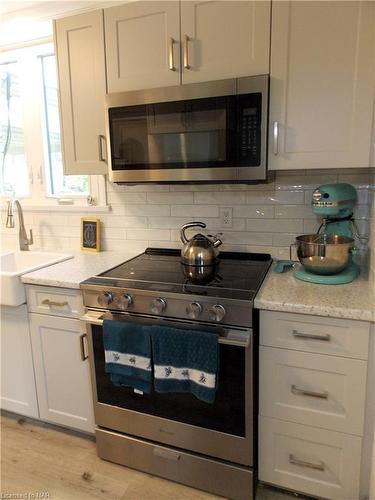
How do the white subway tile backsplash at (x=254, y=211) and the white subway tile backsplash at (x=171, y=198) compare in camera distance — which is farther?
the white subway tile backsplash at (x=171, y=198)

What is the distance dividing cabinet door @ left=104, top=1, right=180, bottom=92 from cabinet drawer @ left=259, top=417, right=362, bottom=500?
5.23ft

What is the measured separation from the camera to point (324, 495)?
56.3 inches

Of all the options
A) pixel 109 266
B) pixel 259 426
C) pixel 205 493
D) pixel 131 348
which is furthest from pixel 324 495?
pixel 109 266

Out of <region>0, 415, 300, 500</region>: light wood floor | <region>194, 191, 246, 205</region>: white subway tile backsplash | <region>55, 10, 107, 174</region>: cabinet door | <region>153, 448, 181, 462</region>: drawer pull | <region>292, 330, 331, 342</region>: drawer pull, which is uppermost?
<region>55, 10, 107, 174</region>: cabinet door

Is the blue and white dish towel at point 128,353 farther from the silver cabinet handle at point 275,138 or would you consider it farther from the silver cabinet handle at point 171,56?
the silver cabinet handle at point 171,56

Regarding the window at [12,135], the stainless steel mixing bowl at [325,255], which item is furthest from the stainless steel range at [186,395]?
the window at [12,135]

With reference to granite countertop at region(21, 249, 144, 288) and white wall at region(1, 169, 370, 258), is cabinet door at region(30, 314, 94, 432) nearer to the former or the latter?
granite countertop at region(21, 249, 144, 288)

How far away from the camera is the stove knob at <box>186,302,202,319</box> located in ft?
4.47

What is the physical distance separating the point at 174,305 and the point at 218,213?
0.74 metres

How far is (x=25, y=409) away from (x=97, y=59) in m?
1.92

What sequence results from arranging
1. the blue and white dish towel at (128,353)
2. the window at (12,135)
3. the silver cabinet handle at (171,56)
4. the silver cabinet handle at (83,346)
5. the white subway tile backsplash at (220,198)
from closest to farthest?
the blue and white dish towel at (128,353), the silver cabinet handle at (171,56), the silver cabinet handle at (83,346), the white subway tile backsplash at (220,198), the window at (12,135)

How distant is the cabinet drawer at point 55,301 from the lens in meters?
1.68

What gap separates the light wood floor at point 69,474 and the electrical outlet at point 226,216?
1285 millimetres

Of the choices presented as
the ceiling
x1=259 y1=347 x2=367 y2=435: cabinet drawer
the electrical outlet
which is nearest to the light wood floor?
x1=259 y1=347 x2=367 y2=435: cabinet drawer
